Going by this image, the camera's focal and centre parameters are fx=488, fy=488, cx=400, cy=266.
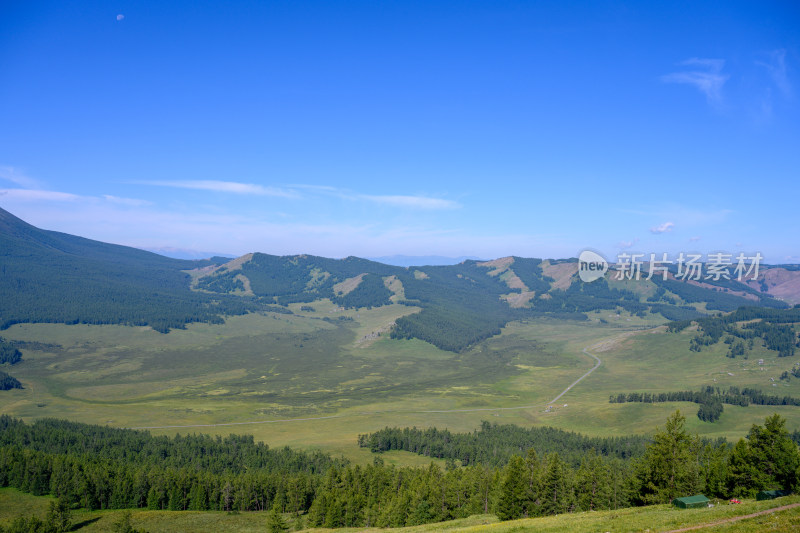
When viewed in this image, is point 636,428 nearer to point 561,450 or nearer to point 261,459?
point 561,450

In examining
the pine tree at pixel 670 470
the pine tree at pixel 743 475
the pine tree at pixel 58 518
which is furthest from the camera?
the pine tree at pixel 58 518

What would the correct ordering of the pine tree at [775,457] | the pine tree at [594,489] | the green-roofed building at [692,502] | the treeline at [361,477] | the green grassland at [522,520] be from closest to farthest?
1. the green grassland at [522,520]
2. the green-roofed building at [692,502]
3. the pine tree at [775,457]
4. the treeline at [361,477]
5. the pine tree at [594,489]

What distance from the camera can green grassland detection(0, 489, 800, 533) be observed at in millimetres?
36938

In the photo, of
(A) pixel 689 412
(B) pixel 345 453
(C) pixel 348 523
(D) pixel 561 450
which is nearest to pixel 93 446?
(B) pixel 345 453

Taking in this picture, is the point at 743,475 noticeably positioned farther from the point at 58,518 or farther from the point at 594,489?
the point at 58,518

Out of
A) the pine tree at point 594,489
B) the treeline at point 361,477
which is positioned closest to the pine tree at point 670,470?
the treeline at point 361,477

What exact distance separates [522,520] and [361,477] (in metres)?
51.0

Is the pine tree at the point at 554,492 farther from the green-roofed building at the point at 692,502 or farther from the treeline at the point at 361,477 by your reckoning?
the green-roofed building at the point at 692,502

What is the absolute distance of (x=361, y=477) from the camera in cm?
10356

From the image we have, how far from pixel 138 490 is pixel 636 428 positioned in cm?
16420

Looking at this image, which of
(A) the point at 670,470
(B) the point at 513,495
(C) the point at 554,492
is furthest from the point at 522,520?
(A) the point at 670,470

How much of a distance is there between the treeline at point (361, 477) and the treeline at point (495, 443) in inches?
376

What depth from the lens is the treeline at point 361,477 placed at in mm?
62438

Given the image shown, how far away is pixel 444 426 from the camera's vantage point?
18850 cm
